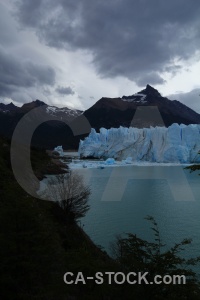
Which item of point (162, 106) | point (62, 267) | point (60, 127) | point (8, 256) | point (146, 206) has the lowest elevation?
point (146, 206)

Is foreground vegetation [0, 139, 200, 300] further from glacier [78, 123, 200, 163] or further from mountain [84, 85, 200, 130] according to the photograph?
mountain [84, 85, 200, 130]

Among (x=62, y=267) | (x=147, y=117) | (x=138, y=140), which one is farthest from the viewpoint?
(x=147, y=117)

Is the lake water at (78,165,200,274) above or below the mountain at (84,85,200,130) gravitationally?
below

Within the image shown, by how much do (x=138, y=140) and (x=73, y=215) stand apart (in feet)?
125

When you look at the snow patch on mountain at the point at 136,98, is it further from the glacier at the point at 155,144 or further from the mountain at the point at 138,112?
the glacier at the point at 155,144

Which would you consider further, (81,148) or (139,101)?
(139,101)

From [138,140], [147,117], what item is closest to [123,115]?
[147,117]

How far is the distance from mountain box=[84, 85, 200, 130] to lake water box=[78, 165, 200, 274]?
68636mm

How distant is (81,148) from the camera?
59781 mm

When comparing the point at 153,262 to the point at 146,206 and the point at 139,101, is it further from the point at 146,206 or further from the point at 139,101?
the point at 139,101

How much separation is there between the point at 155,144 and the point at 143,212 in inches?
1232

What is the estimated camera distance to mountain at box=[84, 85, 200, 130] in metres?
105

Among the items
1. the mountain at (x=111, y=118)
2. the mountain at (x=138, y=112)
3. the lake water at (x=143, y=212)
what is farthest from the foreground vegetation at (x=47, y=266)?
the mountain at (x=138, y=112)

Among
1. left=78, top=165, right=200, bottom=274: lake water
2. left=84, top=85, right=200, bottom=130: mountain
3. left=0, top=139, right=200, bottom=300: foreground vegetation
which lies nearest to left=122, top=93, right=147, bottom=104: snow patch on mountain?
left=84, top=85, right=200, bottom=130: mountain
